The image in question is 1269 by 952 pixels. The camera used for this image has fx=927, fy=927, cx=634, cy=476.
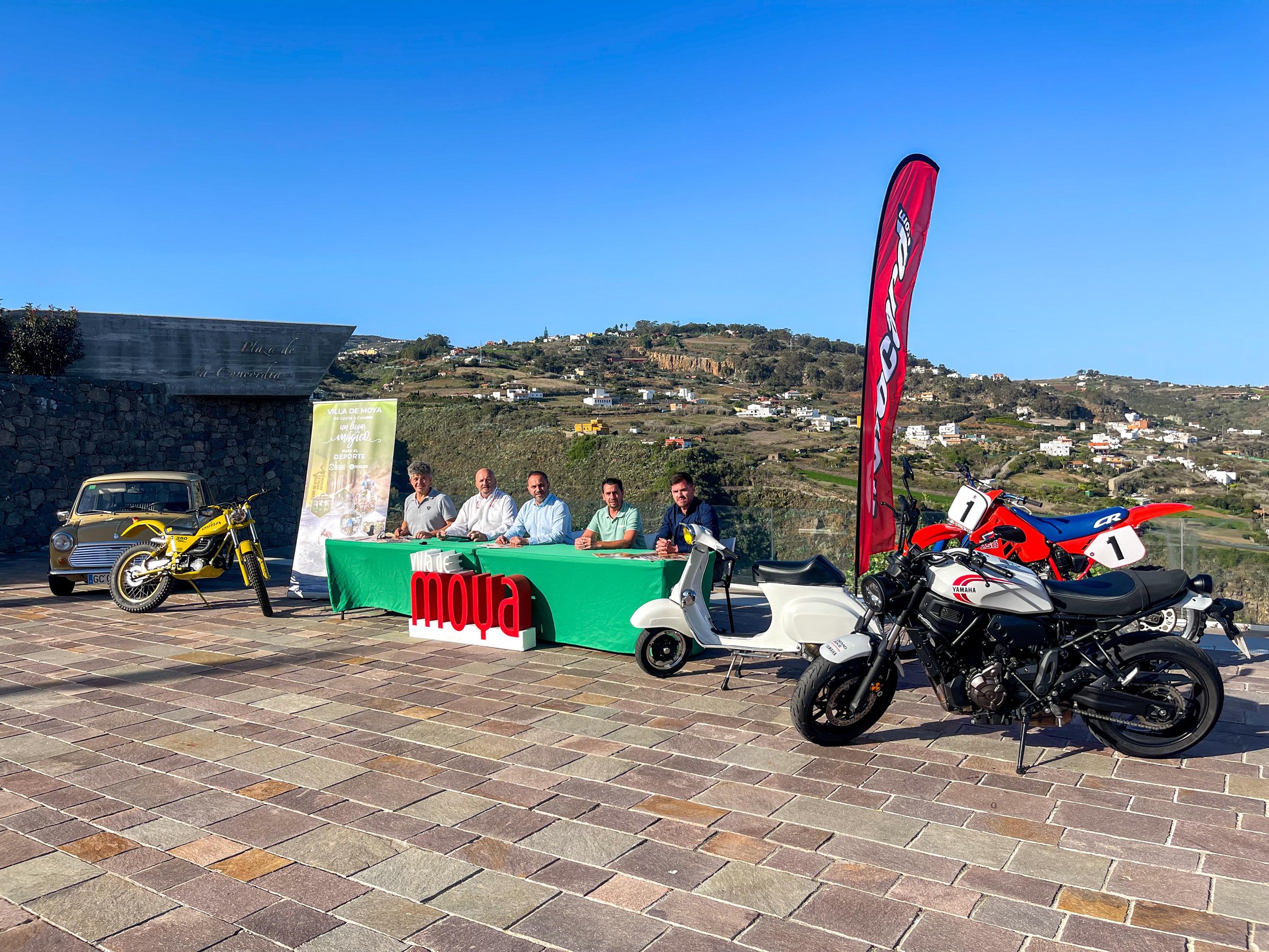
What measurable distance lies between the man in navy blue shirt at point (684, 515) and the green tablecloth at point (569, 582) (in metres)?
0.29

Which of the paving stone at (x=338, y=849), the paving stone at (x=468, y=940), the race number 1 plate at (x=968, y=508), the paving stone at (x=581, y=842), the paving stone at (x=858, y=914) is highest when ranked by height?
the race number 1 plate at (x=968, y=508)

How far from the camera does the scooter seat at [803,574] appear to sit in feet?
17.5

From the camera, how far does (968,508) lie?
5246 mm

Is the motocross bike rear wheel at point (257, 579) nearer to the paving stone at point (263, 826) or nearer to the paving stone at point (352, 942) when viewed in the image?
the paving stone at point (263, 826)

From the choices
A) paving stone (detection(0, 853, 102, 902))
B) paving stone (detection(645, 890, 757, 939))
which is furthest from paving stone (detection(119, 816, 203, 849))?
paving stone (detection(645, 890, 757, 939))

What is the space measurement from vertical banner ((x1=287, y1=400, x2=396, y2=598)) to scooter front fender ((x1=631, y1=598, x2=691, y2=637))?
12.0ft

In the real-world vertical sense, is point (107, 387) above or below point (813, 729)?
above

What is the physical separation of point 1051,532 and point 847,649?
2.74 m

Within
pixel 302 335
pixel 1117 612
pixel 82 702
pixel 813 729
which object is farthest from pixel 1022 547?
pixel 302 335

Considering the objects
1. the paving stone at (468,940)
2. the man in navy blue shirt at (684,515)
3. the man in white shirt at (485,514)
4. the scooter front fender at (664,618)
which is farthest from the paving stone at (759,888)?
the man in white shirt at (485,514)

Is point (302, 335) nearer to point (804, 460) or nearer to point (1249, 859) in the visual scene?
point (804, 460)

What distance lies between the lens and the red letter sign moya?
7.02m

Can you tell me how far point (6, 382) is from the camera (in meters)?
15.4

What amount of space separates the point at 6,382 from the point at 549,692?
1409cm
